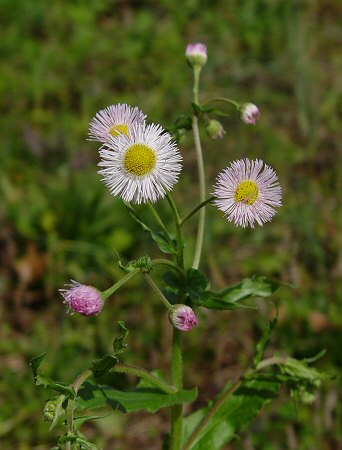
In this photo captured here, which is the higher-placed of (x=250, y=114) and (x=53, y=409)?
(x=250, y=114)

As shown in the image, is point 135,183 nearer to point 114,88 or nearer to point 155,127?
point 155,127

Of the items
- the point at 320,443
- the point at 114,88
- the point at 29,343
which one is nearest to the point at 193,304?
the point at 320,443

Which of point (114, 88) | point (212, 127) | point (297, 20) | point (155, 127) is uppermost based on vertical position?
point (297, 20)

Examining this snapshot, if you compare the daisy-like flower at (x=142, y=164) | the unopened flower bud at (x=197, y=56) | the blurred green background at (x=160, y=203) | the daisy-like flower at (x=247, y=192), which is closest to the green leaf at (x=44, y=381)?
the daisy-like flower at (x=142, y=164)

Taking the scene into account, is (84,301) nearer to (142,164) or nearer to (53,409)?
(53,409)

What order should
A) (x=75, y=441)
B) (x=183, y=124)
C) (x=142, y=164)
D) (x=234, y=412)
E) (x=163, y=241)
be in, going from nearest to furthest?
(x=75, y=441) → (x=142, y=164) → (x=163, y=241) → (x=183, y=124) → (x=234, y=412)

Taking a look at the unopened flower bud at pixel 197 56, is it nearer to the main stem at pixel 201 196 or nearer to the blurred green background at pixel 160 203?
the main stem at pixel 201 196

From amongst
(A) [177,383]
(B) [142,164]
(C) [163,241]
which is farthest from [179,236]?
(A) [177,383]
